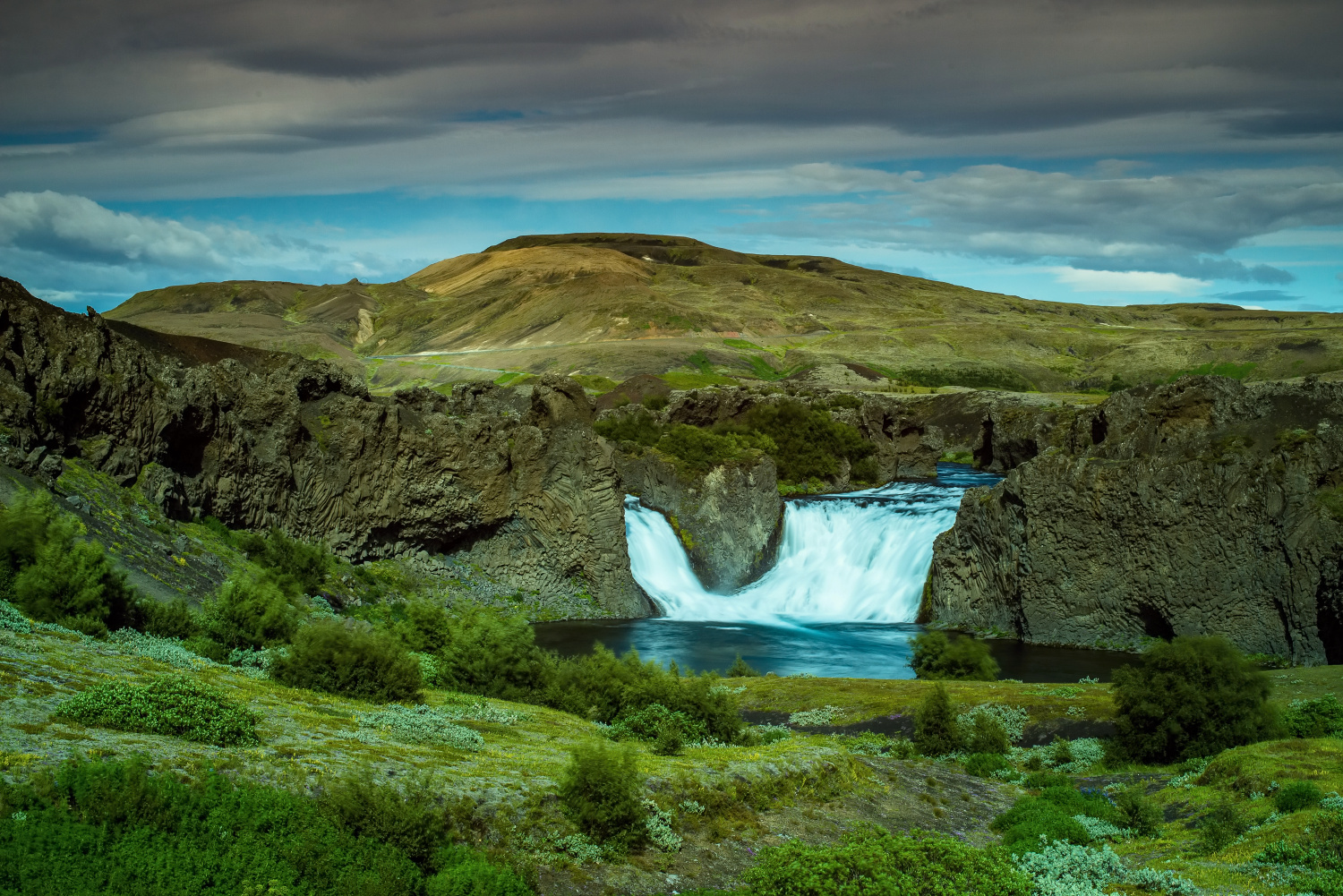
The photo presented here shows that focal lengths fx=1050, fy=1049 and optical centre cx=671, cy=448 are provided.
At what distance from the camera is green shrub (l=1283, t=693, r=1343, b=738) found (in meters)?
24.4

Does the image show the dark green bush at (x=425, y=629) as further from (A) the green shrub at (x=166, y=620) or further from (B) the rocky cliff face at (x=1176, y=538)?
(B) the rocky cliff face at (x=1176, y=538)

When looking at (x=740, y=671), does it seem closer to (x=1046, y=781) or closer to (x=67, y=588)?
(x=1046, y=781)

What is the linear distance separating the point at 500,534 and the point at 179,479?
16855 mm

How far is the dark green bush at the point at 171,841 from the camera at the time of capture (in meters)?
9.83

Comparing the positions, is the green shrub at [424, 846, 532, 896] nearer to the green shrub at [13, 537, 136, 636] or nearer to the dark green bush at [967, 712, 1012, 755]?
the green shrub at [13, 537, 136, 636]

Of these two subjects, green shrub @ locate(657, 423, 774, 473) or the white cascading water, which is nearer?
the white cascading water

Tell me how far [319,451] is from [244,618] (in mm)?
26498

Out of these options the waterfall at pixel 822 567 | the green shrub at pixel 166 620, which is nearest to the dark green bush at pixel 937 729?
the green shrub at pixel 166 620

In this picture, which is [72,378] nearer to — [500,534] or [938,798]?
[500,534]

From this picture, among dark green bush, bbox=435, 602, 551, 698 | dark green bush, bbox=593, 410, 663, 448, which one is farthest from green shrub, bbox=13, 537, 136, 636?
dark green bush, bbox=593, 410, 663, 448

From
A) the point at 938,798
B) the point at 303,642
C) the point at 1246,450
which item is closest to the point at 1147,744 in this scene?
the point at 938,798

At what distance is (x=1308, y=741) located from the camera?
69.0 ft

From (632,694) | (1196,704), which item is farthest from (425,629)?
(1196,704)

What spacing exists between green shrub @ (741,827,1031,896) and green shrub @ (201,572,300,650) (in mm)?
13145
